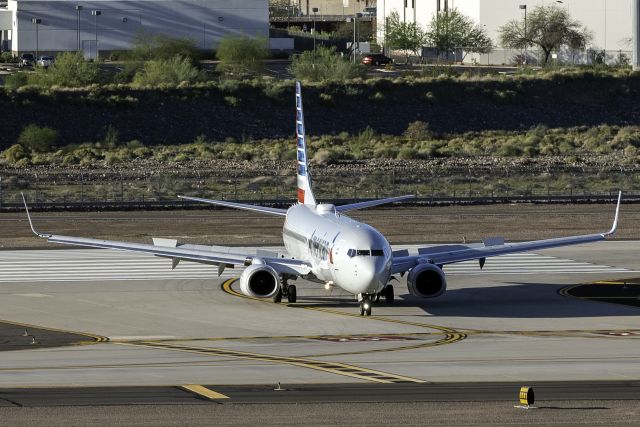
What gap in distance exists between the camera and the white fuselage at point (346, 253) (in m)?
44.3

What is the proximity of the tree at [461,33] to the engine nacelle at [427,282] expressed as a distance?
478 ft

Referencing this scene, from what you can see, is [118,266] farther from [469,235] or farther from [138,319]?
[469,235]

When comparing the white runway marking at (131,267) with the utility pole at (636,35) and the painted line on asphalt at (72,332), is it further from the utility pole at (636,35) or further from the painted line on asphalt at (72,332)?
the utility pole at (636,35)

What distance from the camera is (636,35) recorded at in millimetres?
166375

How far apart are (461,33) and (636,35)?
108 feet

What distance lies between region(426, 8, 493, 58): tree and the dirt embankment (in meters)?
31.6

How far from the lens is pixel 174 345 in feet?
136

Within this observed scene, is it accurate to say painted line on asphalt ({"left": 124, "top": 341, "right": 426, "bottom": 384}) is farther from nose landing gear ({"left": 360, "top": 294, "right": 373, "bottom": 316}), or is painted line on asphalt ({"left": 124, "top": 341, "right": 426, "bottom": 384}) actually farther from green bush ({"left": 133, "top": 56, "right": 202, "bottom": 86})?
green bush ({"left": 133, "top": 56, "right": 202, "bottom": 86})

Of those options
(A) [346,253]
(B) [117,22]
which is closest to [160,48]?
(B) [117,22]

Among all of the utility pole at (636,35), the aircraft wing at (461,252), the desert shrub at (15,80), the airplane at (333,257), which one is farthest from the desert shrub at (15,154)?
the utility pole at (636,35)

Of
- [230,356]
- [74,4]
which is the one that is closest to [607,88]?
[74,4]

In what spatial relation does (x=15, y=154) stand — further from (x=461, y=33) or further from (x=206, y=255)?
(x=461, y=33)

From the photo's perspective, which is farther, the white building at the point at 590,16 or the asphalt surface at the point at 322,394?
the white building at the point at 590,16

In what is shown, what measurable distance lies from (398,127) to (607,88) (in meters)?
29.8
